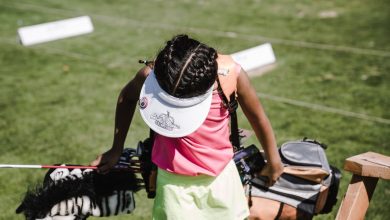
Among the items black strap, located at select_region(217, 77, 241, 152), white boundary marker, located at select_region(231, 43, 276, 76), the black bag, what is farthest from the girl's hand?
white boundary marker, located at select_region(231, 43, 276, 76)

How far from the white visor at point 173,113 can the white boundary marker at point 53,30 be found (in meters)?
6.86

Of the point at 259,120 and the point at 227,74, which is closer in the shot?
the point at 227,74

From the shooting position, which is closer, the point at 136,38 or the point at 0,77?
the point at 0,77

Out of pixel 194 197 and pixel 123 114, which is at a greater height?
pixel 123 114

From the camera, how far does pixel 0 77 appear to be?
7.04m

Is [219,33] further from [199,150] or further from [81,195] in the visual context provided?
[199,150]

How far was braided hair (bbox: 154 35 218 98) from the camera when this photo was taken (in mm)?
2332

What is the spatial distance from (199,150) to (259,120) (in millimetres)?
441

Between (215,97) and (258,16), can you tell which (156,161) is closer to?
(215,97)

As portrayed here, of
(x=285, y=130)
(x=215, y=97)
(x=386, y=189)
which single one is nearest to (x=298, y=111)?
(x=285, y=130)

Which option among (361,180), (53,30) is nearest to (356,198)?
(361,180)

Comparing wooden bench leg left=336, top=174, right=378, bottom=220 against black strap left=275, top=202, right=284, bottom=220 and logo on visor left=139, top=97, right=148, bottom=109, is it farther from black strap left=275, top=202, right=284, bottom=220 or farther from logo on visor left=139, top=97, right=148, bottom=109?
logo on visor left=139, top=97, right=148, bottom=109

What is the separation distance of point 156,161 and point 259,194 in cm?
98

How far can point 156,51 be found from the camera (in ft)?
26.8
